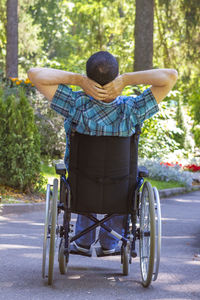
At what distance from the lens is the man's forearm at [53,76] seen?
4726 millimetres

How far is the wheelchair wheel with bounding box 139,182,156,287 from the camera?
451 centimetres

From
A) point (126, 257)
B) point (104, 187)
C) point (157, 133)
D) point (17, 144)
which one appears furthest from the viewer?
point (157, 133)

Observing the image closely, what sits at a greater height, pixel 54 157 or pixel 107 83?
pixel 107 83

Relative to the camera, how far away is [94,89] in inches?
184

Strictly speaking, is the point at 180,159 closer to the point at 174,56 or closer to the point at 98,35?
the point at 174,56

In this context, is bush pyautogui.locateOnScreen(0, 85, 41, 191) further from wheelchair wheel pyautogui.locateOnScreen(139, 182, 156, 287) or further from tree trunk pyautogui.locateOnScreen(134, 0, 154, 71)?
tree trunk pyautogui.locateOnScreen(134, 0, 154, 71)

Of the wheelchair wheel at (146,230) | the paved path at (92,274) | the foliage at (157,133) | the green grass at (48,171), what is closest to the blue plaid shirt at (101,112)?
the wheelchair wheel at (146,230)

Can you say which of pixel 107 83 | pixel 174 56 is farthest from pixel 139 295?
pixel 174 56

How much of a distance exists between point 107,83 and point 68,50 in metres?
41.1

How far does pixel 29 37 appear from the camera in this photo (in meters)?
30.8

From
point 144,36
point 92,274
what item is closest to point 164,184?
point 144,36

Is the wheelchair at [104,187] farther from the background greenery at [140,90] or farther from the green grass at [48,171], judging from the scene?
the green grass at [48,171]

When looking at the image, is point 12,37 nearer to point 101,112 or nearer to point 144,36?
point 144,36

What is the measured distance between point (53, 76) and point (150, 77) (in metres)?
0.72
